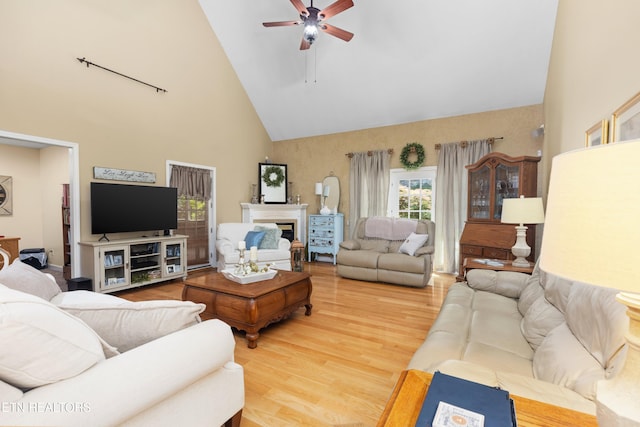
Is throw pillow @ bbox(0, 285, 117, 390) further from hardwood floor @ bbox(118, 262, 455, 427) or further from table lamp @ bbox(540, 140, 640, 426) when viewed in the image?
table lamp @ bbox(540, 140, 640, 426)

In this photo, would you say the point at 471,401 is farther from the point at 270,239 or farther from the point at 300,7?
the point at 270,239

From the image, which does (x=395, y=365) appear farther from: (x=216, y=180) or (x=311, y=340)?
(x=216, y=180)

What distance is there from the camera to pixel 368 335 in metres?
2.76

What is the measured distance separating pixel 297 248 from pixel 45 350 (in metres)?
4.30

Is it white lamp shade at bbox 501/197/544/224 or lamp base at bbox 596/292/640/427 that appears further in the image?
white lamp shade at bbox 501/197/544/224

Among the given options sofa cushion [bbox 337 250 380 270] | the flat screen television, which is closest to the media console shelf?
the flat screen television

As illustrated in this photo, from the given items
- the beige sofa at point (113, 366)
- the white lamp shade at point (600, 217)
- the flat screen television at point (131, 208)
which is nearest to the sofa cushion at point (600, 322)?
the white lamp shade at point (600, 217)

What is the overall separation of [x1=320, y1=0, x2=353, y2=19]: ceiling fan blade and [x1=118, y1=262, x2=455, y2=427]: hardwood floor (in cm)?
329

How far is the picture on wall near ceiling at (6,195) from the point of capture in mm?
5487

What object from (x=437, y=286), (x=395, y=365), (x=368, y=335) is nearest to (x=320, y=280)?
(x=437, y=286)

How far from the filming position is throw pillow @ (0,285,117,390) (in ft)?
2.64

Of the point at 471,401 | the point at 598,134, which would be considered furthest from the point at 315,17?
the point at 471,401

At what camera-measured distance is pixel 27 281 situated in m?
1.91

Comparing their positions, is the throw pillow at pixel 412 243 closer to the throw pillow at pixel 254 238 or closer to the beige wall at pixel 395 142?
the beige wall at pixel 395 142
